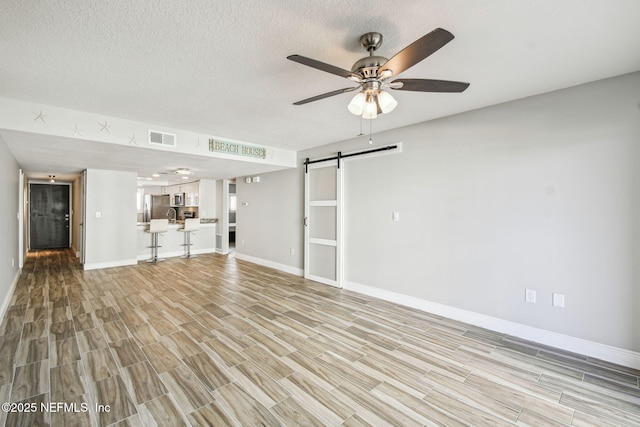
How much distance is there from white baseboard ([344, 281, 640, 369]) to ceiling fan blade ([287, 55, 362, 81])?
3042mm

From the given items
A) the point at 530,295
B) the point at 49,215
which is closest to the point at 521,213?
the point at 530,295

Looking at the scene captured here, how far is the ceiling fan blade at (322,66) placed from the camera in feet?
5.18

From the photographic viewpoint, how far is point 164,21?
1.71 m

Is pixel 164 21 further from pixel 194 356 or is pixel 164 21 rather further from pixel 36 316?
pixel 36 316

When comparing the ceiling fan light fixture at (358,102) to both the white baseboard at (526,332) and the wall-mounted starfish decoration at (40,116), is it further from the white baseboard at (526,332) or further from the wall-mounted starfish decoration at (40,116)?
the wall-mounted starfish decoration at (40,116)

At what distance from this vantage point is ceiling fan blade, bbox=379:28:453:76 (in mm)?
1365

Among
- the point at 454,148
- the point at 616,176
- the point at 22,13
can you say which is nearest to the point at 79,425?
the point at 22,13

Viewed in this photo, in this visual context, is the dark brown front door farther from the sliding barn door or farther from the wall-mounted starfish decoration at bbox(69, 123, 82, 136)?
the sliding barn door

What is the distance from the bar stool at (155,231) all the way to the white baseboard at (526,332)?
5.73 metres

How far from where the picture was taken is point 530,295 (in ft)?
9.52

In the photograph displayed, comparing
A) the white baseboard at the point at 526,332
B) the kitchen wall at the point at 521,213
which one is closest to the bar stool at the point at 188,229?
the kitchen wall at the point at 521,213

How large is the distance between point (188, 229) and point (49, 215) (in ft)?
16.9

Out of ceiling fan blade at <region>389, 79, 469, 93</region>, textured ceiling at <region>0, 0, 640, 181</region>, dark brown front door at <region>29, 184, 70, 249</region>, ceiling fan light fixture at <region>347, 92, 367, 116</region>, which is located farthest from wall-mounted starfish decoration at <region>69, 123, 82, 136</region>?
dark brown front door at <region>29, 184, 70, 249</region>

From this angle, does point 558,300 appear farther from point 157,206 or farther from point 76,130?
point 157,206
